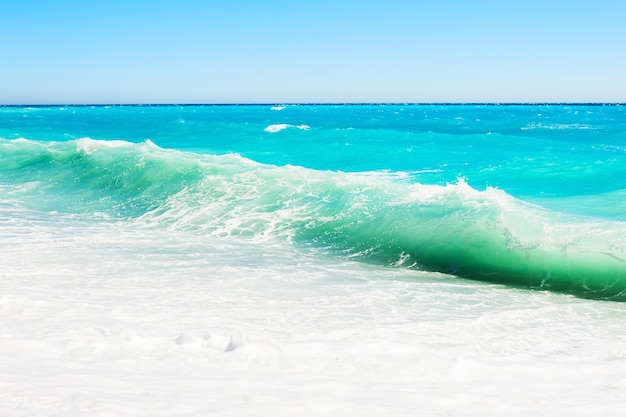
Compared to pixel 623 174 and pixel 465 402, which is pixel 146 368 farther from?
pixel 623 174

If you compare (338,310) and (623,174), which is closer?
(338,310)

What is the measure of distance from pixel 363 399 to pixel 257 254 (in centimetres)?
618

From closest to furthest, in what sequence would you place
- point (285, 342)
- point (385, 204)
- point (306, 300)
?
point (285, 342)
point (306, 300)
point (385, 204)

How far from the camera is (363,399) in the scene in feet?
13.7

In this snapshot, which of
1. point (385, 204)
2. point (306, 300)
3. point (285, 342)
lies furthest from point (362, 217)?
point (285, 342)

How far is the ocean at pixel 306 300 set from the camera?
427cm

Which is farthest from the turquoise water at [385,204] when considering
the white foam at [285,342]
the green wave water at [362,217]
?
the white foam at [285,342]

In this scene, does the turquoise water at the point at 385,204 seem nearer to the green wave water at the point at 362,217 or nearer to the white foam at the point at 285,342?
the green wave water at the point at 362,217

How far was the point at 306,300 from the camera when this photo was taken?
716 centimetres

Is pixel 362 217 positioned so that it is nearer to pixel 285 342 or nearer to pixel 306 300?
pixel 306 300

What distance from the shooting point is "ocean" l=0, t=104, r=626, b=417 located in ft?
14.0

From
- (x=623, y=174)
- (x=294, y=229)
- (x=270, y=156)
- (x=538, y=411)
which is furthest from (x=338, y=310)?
(x=270, y=156)

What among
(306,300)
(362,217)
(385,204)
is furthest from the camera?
(385,204)

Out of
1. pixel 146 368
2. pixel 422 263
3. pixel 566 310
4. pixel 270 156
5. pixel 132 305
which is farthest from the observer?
pixel 270 156
